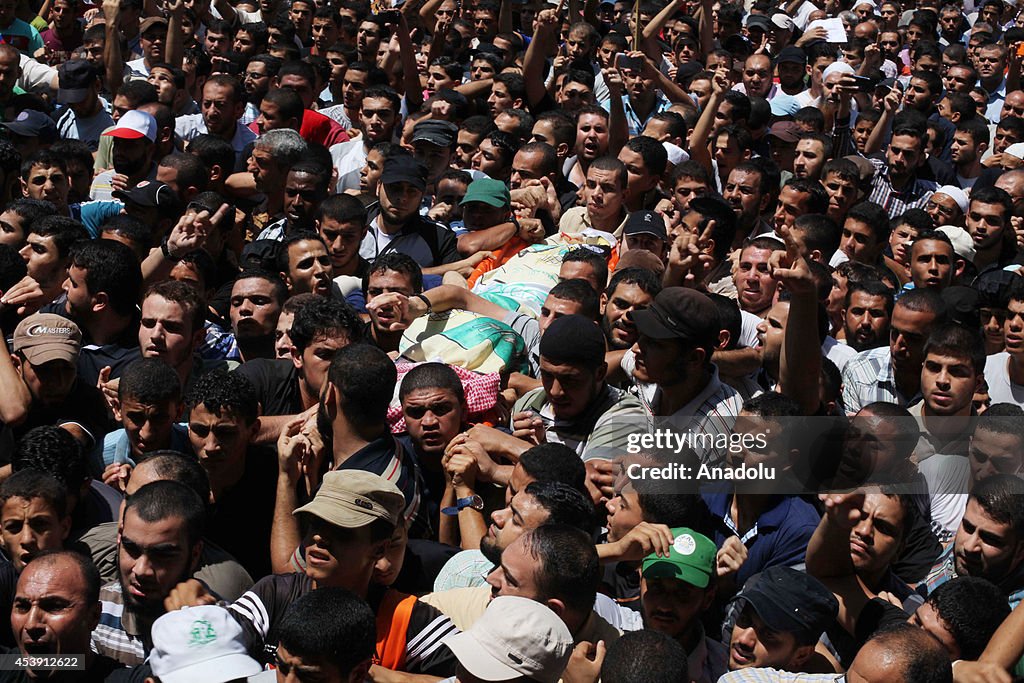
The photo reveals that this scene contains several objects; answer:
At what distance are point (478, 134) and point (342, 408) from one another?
4621 millimetres

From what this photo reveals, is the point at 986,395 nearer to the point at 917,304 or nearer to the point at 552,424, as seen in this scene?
the point at 917,304

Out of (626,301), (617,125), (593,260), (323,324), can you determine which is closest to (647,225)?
(593,260)

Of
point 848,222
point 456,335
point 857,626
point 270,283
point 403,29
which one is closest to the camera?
point 857,626

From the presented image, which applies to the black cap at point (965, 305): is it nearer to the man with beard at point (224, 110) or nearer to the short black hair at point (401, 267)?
the short black hair at point (401, 267)

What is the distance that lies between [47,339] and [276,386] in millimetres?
954

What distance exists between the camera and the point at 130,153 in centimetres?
781

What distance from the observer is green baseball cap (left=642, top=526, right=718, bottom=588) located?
13.3 feet

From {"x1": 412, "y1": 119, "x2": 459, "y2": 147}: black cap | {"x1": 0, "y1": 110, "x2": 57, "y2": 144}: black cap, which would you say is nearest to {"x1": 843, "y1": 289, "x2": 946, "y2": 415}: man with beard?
{"x1": 412, "y1": 119, "x2": 459, "y2": 147}: black cap

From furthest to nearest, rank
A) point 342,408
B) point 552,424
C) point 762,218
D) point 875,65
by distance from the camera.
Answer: point 875,65
point 762,218
point 552,424
point 342,408

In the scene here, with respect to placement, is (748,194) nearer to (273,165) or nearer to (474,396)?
(273,165)

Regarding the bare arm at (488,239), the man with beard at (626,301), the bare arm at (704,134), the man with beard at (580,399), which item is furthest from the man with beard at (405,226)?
the bare arm at (704,134)

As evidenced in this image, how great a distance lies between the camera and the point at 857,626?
13.7ft

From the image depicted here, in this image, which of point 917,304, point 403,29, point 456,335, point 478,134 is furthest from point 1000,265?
point 403,29

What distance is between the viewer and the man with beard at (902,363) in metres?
6.05
